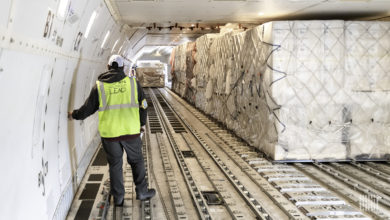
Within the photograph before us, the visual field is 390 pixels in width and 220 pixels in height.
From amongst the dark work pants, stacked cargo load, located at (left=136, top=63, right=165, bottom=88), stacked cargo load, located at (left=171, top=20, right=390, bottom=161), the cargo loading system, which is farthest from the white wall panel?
Result: stacked cargo load, located at (left=136, top=63, right=165, bottom=88)

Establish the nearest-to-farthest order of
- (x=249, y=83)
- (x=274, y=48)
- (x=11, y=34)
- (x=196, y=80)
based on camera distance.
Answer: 1. (x=11, y=34)
2. (x=274, y=48)
3. (x=249, y=83)
4. (x=196, y=80)

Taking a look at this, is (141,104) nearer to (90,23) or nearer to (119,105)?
(119,105)

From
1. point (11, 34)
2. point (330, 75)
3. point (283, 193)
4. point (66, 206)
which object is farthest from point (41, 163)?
point (330, 75)

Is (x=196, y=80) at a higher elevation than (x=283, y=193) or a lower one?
higher

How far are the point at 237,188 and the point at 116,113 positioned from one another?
7.01 feet

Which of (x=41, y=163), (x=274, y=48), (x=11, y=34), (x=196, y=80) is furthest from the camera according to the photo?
(x=196, y=80)

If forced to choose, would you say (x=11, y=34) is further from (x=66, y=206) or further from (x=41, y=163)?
(x=66, y=206)

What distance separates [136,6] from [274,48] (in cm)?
261

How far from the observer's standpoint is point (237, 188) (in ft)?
17.8

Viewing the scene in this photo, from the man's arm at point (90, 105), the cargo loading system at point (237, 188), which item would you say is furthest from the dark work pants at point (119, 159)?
the man's arm at point (90, 105)

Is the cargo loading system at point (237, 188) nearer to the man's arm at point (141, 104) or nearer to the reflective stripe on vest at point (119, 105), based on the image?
the man's arm at point (141, 104)

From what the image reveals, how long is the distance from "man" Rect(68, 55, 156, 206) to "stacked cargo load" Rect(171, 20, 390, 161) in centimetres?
283

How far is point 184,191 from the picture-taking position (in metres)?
5.38

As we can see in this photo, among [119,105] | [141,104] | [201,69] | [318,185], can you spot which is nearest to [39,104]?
[119,105]
